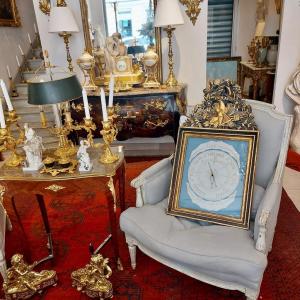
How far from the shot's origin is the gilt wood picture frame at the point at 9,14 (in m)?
3.85

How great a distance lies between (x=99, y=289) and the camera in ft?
5.02

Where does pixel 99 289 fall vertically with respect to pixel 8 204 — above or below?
below

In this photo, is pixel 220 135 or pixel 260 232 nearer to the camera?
pixel 260 232

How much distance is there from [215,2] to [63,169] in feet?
17.7

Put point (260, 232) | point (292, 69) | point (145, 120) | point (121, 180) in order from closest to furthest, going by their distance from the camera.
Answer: point (260, 232)
point (121, 180)
point (145, 120)
point (292, 69)

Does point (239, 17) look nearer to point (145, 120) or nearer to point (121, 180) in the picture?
point (145, 120)

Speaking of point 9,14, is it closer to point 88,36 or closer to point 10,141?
point 88,36

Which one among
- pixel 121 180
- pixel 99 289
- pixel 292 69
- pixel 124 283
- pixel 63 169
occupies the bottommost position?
pixel 124 283

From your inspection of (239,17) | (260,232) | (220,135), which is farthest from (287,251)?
(239,17)

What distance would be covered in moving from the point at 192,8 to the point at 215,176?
2108mm

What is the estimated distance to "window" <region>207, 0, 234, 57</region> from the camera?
564 cm

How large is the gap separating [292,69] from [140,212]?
2.90 metres

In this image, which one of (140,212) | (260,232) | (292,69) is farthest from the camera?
(292,69)

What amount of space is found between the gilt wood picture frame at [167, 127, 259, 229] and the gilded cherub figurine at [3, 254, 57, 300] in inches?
34.2
